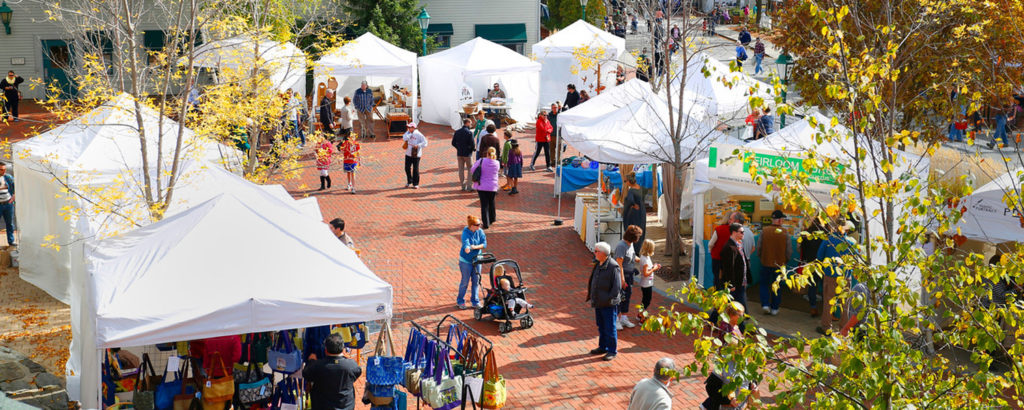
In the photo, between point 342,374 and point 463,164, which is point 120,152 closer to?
point 342,374

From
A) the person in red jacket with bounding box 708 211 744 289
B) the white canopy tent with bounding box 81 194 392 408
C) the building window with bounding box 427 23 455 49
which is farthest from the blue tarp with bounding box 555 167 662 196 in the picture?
the building window with bounding box 427 23 455 49

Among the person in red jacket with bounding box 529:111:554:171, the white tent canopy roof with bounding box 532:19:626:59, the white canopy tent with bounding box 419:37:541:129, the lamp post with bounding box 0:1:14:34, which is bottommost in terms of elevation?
the person in red jacket with bounding box 529:111:554:171

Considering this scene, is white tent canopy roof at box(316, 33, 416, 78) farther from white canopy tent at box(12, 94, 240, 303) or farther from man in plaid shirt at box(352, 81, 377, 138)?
white canopy tent at box(12, 94, 240, 303)

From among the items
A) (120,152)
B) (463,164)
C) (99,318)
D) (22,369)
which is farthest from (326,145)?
(99,318)

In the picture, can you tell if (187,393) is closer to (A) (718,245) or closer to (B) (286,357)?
(B) (286,357)

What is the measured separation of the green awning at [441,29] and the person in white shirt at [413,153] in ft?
53.5

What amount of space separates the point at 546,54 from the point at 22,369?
824 inches

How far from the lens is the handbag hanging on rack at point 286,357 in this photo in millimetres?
8797

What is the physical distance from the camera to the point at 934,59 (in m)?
15.2

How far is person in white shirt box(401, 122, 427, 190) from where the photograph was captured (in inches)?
749

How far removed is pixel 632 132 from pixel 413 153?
5.56 m

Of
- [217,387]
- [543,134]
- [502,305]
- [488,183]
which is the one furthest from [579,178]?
[217,387]

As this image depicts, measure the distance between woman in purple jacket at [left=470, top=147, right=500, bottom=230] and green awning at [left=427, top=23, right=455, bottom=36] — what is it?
19.7m

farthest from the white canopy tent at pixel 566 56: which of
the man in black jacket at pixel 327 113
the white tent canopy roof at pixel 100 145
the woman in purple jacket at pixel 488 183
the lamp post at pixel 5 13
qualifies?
the lamp post at pixel 5 13
